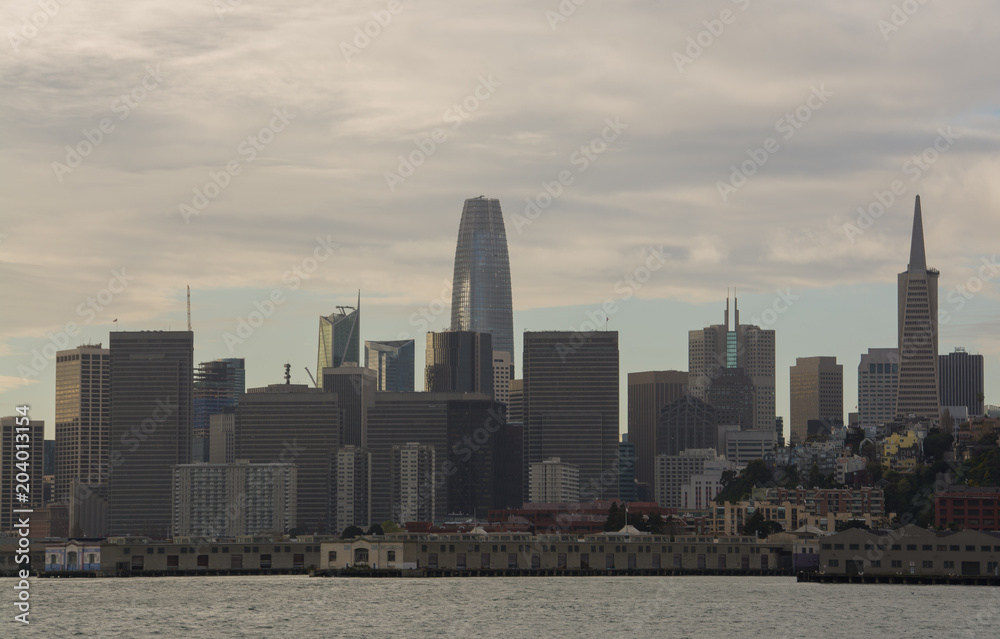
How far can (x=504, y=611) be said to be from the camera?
5925 inches

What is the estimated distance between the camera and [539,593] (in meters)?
180

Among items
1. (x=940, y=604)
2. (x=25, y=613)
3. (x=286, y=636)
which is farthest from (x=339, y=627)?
(x=940, y=604)

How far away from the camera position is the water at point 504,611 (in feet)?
427

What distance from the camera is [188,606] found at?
156875mm

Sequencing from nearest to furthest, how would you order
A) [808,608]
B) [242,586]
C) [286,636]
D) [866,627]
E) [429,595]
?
[286,636] < [866,627] < [808,608] < [429,595] < [242,586]

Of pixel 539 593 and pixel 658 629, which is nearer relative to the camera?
pixel 658 629

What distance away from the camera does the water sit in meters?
130

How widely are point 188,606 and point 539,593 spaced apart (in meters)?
40.7

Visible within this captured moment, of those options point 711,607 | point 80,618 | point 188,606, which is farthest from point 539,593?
point 80,618

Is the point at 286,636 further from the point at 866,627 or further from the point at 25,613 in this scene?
the point at 866,627

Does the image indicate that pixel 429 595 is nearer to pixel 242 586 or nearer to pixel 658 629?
pixel 242 586

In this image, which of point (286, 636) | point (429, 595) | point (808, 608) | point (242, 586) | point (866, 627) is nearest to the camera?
point (286, 636)

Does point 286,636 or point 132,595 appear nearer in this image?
point 286,636

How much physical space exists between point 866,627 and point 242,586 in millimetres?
85259
